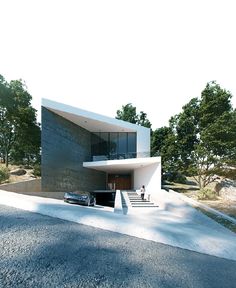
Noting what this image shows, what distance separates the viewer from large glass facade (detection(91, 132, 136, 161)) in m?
26.5

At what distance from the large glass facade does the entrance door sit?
250 inches

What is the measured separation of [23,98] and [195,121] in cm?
1938

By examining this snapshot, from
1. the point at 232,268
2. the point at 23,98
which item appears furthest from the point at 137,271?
the point at 23,98

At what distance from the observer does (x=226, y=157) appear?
64.0 feet

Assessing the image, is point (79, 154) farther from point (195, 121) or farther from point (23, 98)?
point (195, 121)

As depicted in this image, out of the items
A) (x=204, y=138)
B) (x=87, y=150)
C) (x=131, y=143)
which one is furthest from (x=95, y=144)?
(x=204, y=138)

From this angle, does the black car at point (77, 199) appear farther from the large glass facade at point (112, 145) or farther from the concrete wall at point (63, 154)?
the large glass facade at point (112, 145)

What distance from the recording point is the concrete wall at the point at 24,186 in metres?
17.2

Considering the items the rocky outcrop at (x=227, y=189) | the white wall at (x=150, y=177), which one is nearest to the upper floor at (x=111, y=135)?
the white wall at (x=150, y=177)

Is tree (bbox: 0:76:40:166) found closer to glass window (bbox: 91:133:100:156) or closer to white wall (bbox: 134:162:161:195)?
glass window (bbox: 91:133:100:156)

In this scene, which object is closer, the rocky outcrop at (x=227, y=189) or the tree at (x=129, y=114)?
the rocky outcrop at (x=227, y=189)

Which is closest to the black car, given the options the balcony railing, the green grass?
the green grass

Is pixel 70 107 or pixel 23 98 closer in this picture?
pixel 70 107

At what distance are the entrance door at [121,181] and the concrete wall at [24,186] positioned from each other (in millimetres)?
14034
